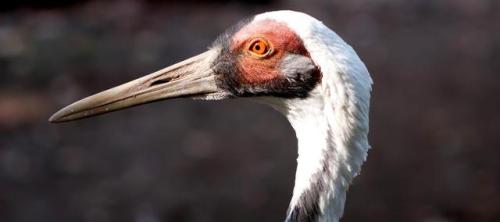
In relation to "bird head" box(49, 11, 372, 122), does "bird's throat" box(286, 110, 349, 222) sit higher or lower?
lower

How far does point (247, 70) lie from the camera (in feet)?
14.0

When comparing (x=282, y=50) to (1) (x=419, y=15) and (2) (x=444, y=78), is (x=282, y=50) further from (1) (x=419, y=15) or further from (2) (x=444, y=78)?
(1) (x=419, y=15)

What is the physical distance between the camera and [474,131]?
10.5m

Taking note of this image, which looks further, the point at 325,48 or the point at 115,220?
the point at 115,220

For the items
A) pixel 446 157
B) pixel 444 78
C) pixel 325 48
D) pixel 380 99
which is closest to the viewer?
pixel 325 48

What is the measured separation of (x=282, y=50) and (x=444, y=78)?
8308 mm

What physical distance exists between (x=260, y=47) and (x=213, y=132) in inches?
256

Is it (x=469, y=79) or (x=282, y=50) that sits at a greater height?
(x=282, y=50)

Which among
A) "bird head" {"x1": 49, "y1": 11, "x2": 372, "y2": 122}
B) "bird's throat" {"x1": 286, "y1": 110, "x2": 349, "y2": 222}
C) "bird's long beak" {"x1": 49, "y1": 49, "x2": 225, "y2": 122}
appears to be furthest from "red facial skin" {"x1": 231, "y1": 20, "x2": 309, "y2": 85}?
"bird's throat" {"x1": 286, "y1": 110, "x2": 349, "y2": 222}

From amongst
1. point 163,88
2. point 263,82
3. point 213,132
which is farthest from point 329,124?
point 213,132

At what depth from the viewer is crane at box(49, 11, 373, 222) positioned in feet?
13.2

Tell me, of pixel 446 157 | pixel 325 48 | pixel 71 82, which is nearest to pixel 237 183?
pixel 446 157

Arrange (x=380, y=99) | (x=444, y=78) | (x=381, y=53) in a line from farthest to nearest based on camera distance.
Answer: (x=381, y=53), (x=444, y=78), (x=380, y=99)

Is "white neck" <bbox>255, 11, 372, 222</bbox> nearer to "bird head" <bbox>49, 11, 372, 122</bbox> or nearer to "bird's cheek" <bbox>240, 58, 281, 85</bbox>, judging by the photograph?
"bird head" <bbox>49, 11, 372, 122</bbox>
